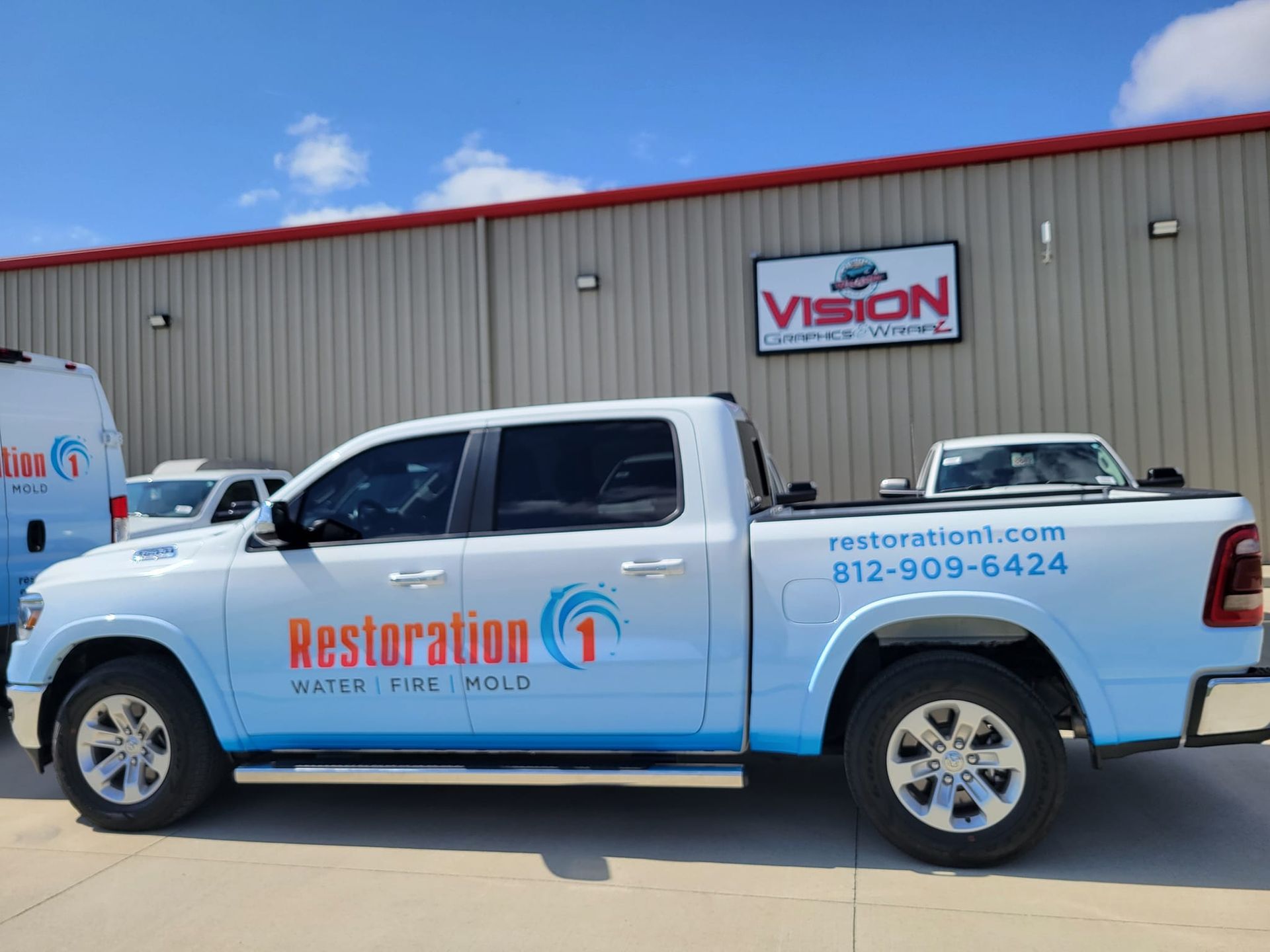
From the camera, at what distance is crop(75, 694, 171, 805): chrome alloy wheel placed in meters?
4.51

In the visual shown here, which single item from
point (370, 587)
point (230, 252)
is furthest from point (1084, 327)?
point (230, 252)

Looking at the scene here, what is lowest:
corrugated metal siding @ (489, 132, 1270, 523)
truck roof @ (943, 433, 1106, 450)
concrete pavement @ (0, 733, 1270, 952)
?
concrete pavement @ (0, 733, 1270, 952)

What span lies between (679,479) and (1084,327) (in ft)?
33.2

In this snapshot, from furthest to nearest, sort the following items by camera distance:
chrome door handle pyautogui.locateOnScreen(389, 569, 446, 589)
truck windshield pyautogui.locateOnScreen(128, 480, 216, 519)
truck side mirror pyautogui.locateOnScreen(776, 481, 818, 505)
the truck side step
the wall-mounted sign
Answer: the wall-mounted sign
truck windshield pyautogui.locateOnScreen(128, 480, 216, 519)
truck side mirror pyautogui.locateOnScreen(776, 481, 818, 505)
chrome door handle pyautogui.locateOnScreen(389, 569, 446, 589)
the truck side step

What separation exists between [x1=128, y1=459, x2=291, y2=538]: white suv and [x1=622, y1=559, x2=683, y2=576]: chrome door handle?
23.3ft

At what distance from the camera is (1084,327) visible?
492 inches

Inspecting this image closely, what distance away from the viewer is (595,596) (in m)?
4.04

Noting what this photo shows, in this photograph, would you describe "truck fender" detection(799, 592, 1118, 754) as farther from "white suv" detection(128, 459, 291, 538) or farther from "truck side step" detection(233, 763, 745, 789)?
"white suv" detection(128, 459, 291, 538)

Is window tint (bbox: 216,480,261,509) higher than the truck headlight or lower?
higher

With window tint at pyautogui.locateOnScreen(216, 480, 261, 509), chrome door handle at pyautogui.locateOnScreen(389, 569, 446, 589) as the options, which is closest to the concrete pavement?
chrome door handle at pyautogui.locateOnScreen(389, 569, 446, 589)

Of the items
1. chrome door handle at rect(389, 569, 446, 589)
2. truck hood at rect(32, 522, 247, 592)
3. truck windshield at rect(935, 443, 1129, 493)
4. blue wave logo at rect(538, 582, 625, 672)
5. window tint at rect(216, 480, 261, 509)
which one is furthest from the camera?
window tint at rect(216, 480, 261, 509)

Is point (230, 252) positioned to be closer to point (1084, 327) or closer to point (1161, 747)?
point (1084, 327)

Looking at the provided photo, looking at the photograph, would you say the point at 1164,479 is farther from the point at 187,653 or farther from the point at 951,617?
the point at 187,653

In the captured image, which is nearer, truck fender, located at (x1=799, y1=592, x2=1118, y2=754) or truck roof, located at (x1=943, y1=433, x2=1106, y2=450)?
truck fender, located at (x1=799, y1=592, x2=1118, y2=754)
